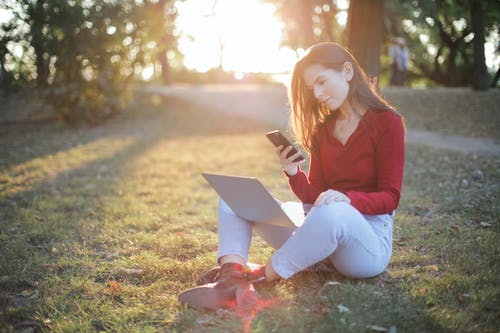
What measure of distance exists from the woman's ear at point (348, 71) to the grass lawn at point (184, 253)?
1212 millimetres

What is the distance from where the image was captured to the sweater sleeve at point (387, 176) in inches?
98.4

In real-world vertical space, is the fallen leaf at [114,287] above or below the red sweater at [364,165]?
below

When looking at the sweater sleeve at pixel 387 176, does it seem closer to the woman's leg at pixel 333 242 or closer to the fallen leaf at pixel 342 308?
the woman's leg at pixel 333 242

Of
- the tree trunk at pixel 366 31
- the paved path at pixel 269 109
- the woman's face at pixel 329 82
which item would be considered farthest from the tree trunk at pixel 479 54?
the woman's face at pixel 329 82

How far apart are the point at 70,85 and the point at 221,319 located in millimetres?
10304

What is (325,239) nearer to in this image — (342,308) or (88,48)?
(342,308)

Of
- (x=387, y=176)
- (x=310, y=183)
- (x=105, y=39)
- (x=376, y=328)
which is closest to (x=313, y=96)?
(x=310, y=183)

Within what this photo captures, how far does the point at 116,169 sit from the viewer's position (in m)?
7.30

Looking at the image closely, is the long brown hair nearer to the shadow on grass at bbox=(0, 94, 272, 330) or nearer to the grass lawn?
the grass lawn

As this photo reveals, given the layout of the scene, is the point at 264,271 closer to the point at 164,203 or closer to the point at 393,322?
the point at 393,322

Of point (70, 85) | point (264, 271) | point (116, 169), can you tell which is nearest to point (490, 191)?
point (264, 271)

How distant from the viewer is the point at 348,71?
2672 mm

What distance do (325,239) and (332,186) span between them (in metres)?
0.61

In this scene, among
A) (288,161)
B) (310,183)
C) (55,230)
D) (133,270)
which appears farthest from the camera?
(55,230)
